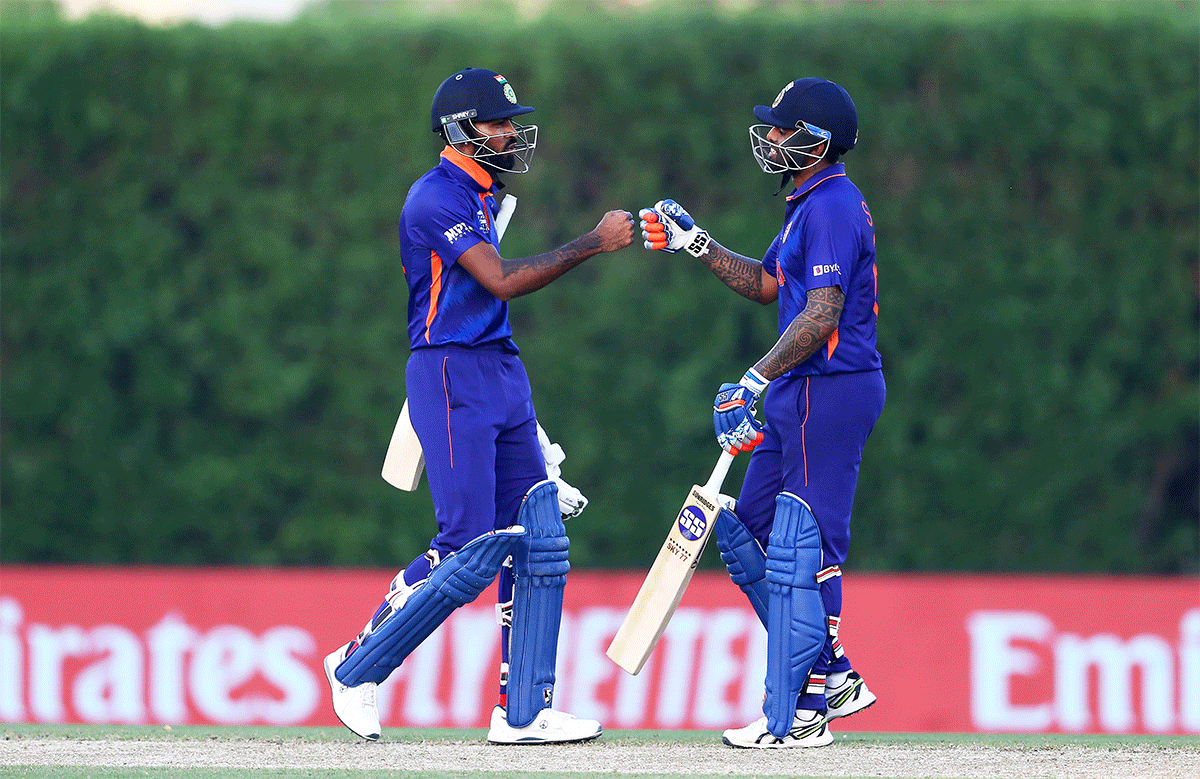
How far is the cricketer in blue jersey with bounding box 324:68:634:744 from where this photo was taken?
15.5ft

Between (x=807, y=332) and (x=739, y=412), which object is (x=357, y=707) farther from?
(x=807, y=332)

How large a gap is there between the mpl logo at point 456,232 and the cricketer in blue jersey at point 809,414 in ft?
3.16

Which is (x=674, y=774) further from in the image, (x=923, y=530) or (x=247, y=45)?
(x=247, y=45)

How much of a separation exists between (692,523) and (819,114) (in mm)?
1383

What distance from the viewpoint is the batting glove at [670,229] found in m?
5.14

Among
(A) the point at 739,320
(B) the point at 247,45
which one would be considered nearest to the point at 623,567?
(A) the point at 739,320

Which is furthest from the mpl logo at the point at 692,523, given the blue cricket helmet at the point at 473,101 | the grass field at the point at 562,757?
the blue cricket helmet at the point at 473,101

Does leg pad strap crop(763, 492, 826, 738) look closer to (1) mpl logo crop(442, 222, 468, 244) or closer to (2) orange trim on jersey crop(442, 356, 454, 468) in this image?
(2) orange trim on jersey crop(442, 356, 454, 468)

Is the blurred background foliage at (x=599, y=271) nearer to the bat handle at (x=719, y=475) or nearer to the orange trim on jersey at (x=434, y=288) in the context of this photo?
the bat handle at (x=719, y=475)

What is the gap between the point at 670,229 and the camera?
5188 millimetres

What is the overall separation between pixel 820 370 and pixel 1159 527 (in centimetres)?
534

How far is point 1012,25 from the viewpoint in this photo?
29.8 ft

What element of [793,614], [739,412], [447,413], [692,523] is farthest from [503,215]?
[793,614]

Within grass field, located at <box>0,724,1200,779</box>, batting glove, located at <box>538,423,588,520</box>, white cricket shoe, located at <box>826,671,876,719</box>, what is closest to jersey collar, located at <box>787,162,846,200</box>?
batting glove, located at <box>538,423,588,520</box>
